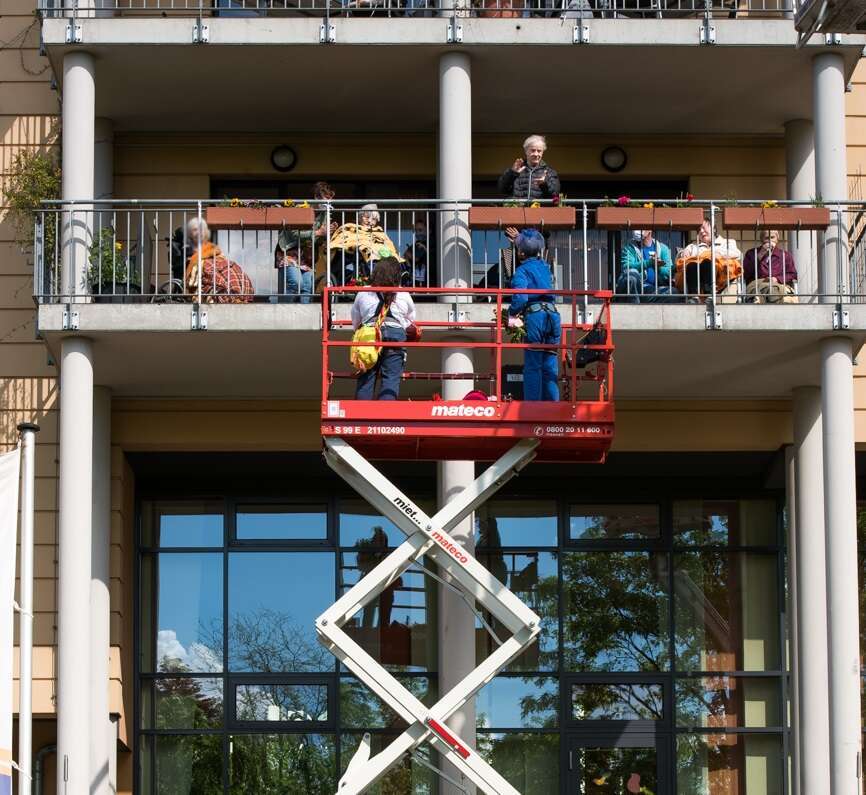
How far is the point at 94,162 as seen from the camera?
25.5m

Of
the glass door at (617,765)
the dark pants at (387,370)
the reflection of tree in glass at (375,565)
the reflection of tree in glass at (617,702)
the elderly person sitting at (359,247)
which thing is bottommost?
the glass door at (617,765)

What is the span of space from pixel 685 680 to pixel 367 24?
807 cm

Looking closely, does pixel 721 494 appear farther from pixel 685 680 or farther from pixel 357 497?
pixel 357 497

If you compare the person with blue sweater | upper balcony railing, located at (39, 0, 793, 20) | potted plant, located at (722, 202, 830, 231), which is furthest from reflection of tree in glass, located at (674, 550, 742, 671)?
upper balcony railing, located at (39, 0, 793, 20)

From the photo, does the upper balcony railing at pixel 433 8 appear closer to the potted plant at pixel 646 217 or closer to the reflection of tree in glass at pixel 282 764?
the potted plant at pixel 646 217

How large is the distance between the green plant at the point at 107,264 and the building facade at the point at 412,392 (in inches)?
2.7

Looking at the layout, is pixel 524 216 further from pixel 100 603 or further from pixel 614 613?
pixel 100 603

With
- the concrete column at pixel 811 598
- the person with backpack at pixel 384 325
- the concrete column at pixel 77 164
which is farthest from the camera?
the concrete column at pixel 811 598

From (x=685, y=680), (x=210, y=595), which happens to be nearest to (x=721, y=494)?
(x=685, y=680)

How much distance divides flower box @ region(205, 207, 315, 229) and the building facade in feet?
2.59

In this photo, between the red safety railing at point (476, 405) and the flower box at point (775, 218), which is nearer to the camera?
the red safety railing at point (476, 405)

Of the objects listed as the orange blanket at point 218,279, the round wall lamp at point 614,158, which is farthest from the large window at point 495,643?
the round wall lamp at point 614,158

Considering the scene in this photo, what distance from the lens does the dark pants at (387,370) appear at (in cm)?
2139

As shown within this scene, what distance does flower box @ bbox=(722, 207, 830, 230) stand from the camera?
23188 millimetres
